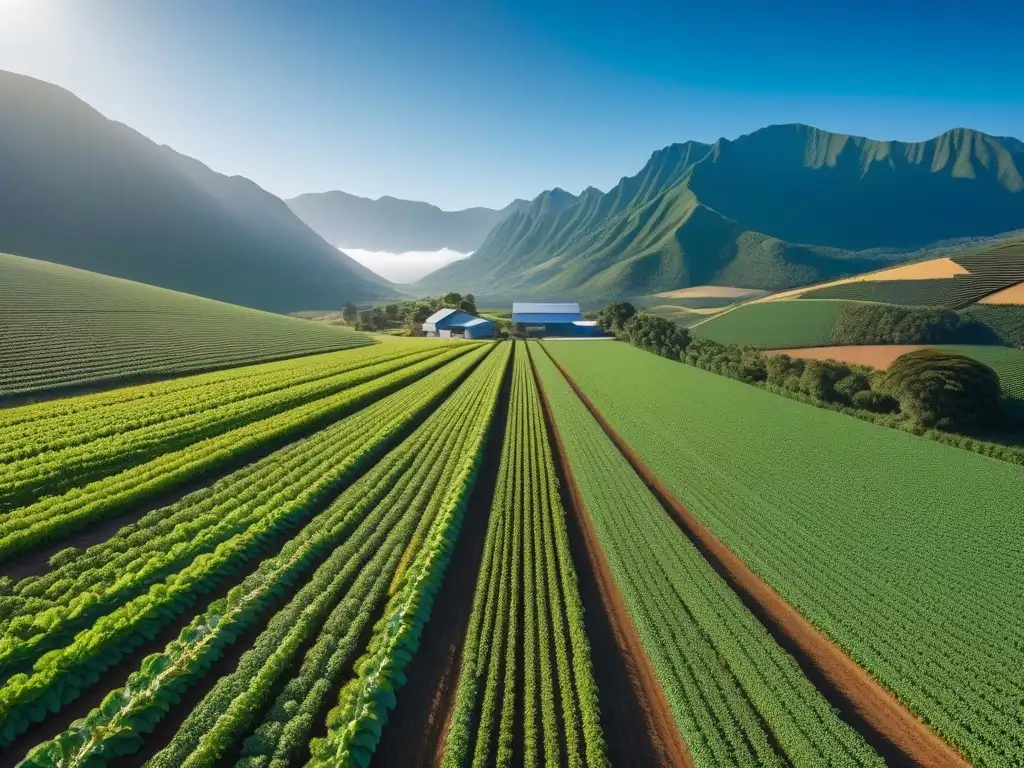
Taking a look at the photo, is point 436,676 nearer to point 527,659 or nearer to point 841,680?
point 527,659

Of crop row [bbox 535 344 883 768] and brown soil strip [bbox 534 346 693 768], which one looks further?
brown soil strip [bbox 534 346 693 768]

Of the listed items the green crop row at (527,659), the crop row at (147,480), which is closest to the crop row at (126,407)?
the crop row at (147,480)

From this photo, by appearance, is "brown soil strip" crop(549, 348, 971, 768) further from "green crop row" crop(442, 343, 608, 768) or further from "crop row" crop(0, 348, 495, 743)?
"crop row" crop(0, 348, 495, 743)

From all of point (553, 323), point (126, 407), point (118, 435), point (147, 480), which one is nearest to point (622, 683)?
point (147, 480)

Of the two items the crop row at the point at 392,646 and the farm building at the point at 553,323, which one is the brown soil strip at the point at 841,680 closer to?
the crop row at the point at 392,646

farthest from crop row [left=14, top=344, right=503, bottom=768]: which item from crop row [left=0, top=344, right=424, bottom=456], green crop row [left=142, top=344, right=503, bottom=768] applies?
crop row [left=0, top=344, right=424, bottom=456]
